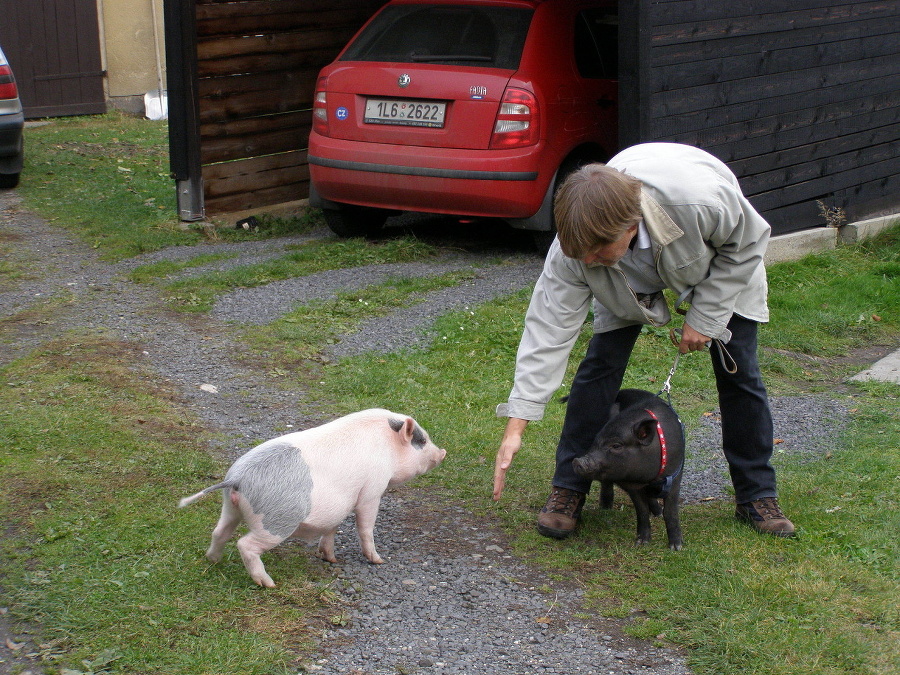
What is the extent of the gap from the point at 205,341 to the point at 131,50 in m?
11.5

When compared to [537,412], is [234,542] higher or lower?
lower

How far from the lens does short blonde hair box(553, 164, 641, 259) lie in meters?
3.02

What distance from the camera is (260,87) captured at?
360 inches

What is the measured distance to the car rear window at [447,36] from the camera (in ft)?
24.7

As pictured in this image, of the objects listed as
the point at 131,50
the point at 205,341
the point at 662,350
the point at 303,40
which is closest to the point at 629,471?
the point at 662,350

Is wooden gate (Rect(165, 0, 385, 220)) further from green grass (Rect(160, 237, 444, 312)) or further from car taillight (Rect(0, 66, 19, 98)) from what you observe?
car taillight (Rect(0, 66, 19, 98))

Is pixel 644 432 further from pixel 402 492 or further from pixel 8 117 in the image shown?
pixel 8 117

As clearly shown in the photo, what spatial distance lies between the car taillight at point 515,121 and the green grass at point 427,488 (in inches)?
48.9

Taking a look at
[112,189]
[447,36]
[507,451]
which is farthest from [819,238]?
[112,189]

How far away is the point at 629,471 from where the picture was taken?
356 cm

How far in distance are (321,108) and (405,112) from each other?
2.71ft

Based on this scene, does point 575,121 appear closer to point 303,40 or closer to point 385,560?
point 303,40

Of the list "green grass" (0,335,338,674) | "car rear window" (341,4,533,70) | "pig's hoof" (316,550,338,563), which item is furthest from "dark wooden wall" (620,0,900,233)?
"pig's hoof" (316,550,338,563)

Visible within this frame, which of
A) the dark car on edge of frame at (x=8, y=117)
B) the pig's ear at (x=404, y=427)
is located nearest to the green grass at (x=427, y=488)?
the pig's ear at (x=404, y=427)
